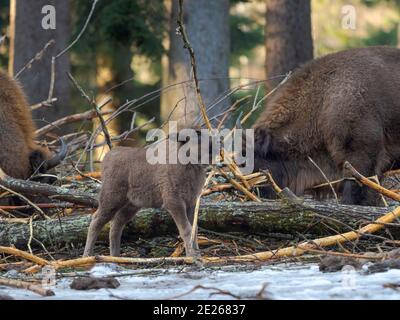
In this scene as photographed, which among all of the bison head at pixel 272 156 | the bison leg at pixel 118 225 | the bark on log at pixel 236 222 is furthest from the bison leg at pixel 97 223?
the bison head at pixel 272 156

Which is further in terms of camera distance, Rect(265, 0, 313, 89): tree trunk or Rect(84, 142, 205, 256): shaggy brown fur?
Rect(265, 0, 313, 89): tree trunk

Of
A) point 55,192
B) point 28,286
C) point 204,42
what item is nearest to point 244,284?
point 28,286

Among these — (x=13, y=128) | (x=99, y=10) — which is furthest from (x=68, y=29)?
(x=13, y=128)

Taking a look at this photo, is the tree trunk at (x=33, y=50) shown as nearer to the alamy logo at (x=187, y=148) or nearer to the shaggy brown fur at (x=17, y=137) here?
the shaggy brown fur at (x=17, y=137)

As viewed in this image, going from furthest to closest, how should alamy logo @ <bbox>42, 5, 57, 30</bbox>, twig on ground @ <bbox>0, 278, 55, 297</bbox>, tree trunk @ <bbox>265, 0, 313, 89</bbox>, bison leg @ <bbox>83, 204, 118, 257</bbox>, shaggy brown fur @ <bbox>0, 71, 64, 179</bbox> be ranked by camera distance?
tree trunk @ <bbox>265, 0, 313, 89</bbox>, alamy logo @ <bbox>42, 5, 57, 30</bbox>, shaggy brown fur @ <bbox>0, 71, 64, 179</bbox>, bison leg @ <bbox>83, 204, 118, 257</bbox>, twig on ground @ <bbox>0, 278, 55, 297</bbox>

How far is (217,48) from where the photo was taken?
16547 millimetres

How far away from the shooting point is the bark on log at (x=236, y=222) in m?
7.33

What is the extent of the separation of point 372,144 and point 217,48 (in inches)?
298

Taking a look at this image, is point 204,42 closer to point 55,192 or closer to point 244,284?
point 55,192

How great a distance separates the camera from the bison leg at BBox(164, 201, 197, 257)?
22.9 ft

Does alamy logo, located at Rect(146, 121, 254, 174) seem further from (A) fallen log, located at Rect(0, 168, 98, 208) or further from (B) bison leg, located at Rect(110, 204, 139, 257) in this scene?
(A) fallen log, located at Rect(0, 168, 98, 208)

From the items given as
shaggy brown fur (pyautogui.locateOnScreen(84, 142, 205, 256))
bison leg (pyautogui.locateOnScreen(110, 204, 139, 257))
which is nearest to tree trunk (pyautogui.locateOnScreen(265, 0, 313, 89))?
bison leg (pyautogui.locateOnScreen(110, 204, 139, 257))

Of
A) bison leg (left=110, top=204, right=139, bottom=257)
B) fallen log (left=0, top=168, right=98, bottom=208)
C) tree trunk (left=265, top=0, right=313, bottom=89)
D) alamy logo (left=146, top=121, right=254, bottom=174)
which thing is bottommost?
bison leg (left=110, top=204, right=139, bottom=257)
